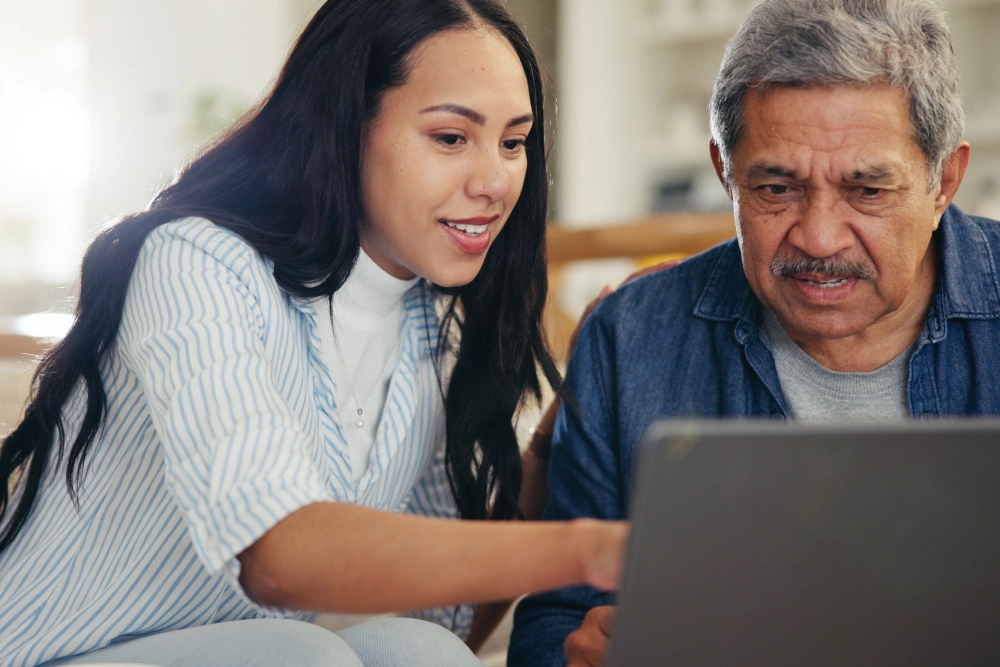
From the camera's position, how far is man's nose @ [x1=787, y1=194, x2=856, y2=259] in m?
1.16

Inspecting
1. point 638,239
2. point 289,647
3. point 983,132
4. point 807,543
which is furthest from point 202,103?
point 807,543

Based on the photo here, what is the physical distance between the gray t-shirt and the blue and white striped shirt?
0.49m

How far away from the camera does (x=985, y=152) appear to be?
3.89m

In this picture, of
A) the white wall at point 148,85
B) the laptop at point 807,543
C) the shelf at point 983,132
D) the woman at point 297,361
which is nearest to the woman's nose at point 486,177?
the woman at point 297,361

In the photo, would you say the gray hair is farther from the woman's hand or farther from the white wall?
the white wall

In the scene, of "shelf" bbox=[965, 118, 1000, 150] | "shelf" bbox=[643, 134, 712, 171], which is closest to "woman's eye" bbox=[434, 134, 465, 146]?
"shelf" bbox=[965, 118, 1000, 150]

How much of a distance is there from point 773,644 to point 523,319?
851 millimetres

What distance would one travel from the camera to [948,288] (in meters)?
1.26

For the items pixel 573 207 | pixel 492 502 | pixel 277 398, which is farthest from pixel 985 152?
pixel 277 398

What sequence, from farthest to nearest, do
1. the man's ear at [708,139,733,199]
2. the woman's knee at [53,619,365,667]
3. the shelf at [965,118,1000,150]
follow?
the shelf at [965,118,1000,150], the man's ear at [708,139,733,199], the woman's knee at [53,619,365,667]

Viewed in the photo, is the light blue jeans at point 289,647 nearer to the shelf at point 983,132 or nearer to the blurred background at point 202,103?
the shelf at point 983,132

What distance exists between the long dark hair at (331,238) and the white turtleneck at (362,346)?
49 millimetres

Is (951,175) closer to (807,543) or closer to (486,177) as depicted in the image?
(486,177)

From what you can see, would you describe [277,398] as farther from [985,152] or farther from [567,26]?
[567,26]
